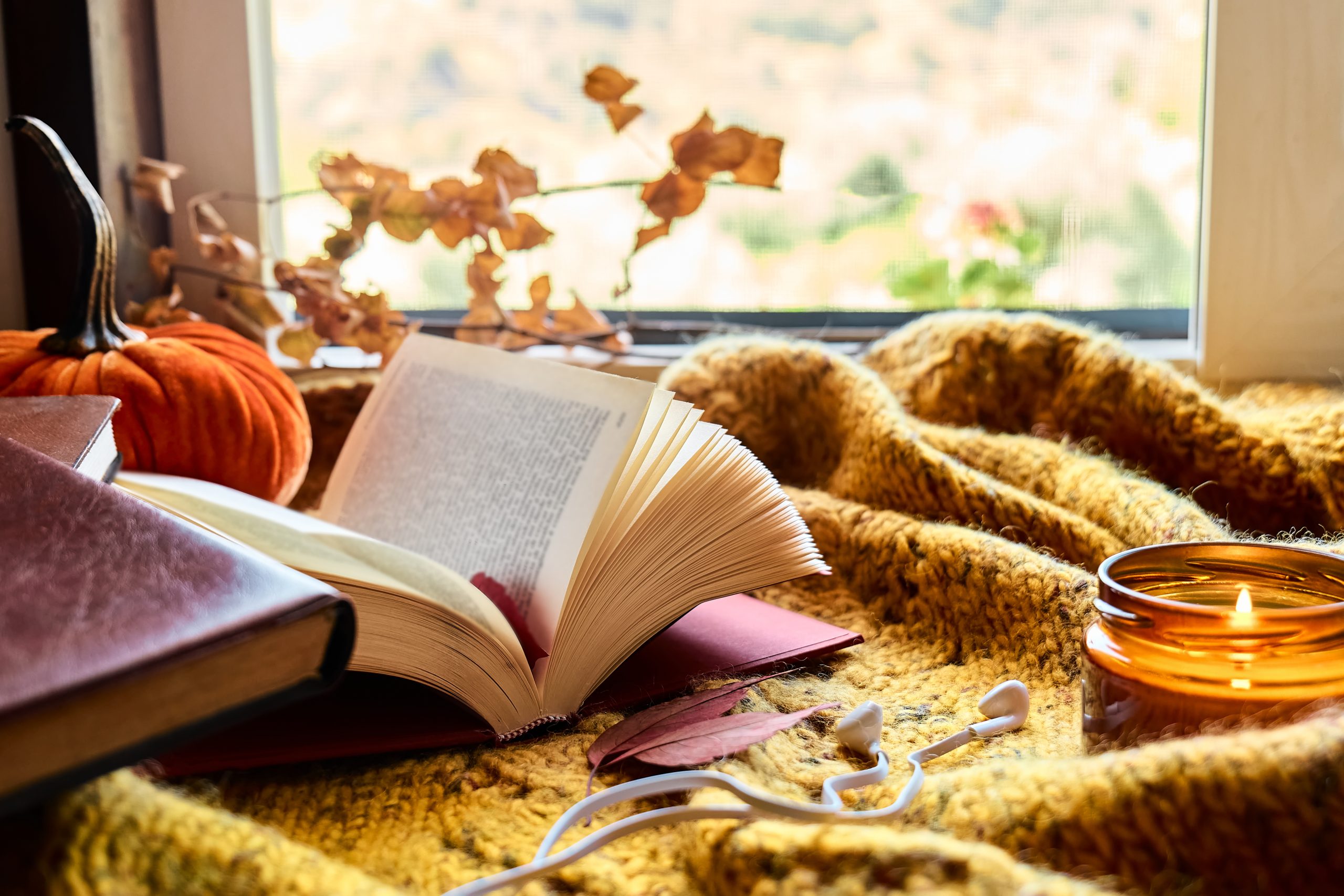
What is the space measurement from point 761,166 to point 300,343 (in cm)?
44

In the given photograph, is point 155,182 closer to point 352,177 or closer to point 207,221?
point 207,221

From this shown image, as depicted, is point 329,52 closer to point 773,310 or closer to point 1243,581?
point 773,310

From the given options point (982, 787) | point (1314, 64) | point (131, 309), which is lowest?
point (982, 787)

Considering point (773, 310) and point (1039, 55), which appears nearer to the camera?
point (1039, 55)

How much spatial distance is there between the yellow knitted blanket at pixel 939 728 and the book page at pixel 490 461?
0.35ft

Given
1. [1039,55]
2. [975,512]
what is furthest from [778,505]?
[1039,55]

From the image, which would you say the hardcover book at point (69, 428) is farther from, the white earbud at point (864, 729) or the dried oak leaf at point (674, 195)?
the dried oak leaf at point (674, 195)

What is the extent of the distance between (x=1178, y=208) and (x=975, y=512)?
1.74 ft

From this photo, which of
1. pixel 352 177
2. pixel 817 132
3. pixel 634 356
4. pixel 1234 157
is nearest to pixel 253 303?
pixel 352 177

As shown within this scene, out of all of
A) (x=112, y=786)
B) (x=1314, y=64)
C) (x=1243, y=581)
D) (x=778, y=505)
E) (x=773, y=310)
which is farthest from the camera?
(x=773, y=310)

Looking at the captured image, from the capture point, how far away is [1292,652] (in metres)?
0.35

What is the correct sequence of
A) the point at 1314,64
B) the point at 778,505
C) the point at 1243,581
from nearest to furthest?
1. the point at 1243,581
2. the point at 778,505
3. the point at 1314,64

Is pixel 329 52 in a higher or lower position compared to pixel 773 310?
higher

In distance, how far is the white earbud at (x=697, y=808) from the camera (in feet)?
1.11
